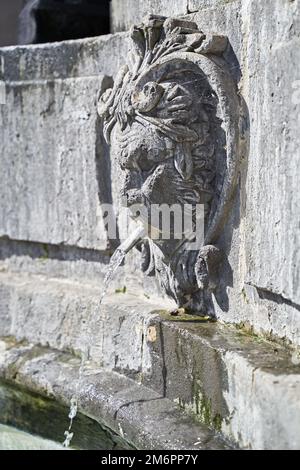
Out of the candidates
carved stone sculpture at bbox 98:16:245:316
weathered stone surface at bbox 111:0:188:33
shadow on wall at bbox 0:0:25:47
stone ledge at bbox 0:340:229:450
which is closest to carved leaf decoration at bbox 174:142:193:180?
carved stone sculpture at bbox 98:16:245:316

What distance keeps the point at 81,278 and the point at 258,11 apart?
5.04 feet

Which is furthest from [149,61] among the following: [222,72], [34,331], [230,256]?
[34,331]

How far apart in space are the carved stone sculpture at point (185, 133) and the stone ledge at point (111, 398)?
0.38 m

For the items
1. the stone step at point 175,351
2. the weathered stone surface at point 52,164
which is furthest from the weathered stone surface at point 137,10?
the stone step at point 175,351

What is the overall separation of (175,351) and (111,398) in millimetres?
Result: 337

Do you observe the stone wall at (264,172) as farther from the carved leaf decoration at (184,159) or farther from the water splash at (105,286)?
the water splash at (105,286)

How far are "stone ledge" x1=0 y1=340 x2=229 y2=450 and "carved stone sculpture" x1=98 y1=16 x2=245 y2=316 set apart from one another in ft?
1.26

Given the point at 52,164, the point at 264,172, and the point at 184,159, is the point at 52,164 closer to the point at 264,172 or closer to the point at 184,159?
the point at 184,159

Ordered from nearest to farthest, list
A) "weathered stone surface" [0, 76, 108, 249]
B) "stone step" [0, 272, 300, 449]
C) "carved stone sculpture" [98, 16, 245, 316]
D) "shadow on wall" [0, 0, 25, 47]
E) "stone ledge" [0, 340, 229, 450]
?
"stone step" [0, 272, 300, 449]
"stone ledge" [0, 340, 229, 450]
"carved stone sculpture" [98, 16, 245, 316]
"weathered stone surface" [0, 76, 108, 249]
"shadow on wall" [0, 0, 25, 47]

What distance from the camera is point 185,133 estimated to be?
2.62 metres

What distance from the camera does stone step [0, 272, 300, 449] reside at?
2113mm

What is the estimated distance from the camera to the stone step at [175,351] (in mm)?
2113

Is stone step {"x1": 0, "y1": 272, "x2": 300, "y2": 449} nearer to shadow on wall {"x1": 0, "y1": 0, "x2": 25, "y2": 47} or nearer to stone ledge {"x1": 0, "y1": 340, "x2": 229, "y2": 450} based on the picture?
stone ledge {"x1": 0, "y1": 340, "x2": 229, "y2": 450}
